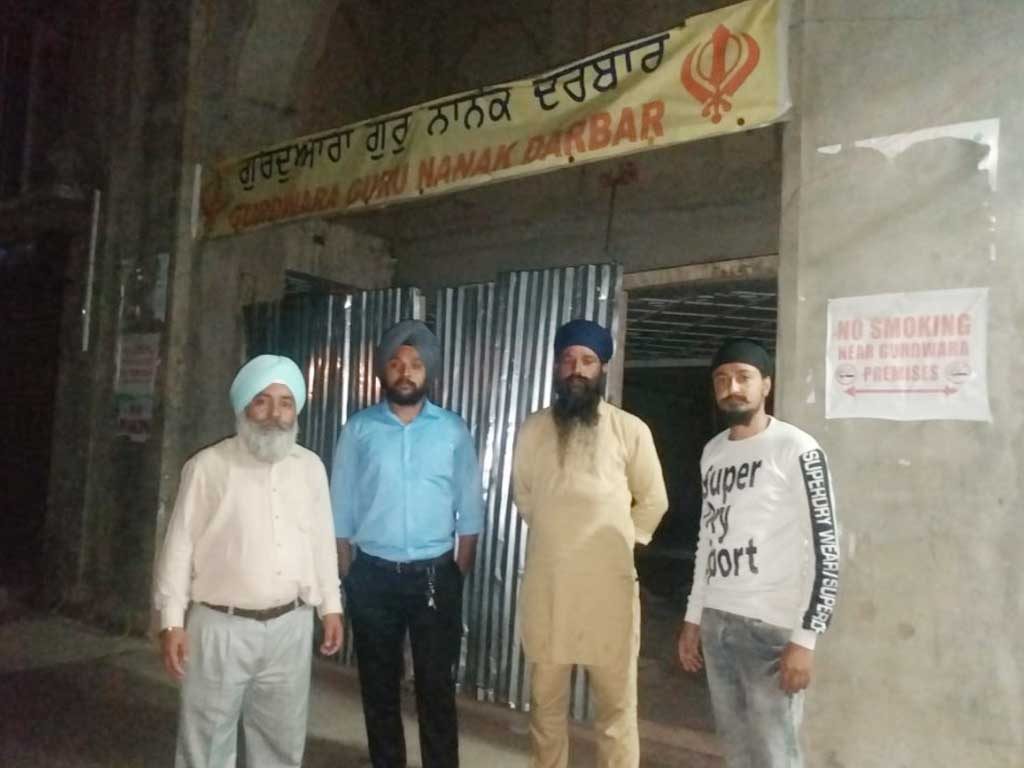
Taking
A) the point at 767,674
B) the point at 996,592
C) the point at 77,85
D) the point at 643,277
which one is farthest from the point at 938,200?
the point at 77,85

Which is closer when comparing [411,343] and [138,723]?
[411,343]

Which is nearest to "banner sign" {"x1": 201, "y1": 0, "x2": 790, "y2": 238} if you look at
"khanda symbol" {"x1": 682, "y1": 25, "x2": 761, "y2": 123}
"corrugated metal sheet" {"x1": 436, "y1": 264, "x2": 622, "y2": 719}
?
"khanda symbol" {"x1": 682, "y1": 25, "x2": 761, "y2": 123}

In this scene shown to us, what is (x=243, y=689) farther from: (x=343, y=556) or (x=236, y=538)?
(x=343, y=556)

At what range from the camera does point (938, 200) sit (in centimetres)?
306

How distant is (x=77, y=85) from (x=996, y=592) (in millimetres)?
7269

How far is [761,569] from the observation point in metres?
2.78

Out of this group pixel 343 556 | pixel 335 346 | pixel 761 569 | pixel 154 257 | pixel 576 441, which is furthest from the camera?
pixel 154 257

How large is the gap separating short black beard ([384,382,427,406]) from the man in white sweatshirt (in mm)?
1299

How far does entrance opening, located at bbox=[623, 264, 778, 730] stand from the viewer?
17.4ft

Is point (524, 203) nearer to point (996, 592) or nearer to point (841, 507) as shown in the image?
point (841, 507)

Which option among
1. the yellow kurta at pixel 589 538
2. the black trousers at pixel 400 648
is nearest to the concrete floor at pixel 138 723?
the black trousers at pixel 400 648

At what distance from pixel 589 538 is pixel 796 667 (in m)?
0.89

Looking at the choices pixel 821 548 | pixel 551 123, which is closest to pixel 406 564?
pixel 821 548

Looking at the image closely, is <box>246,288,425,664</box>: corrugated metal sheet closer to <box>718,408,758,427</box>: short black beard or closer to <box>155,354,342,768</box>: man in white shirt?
<box>155,354,342,768</box>: man in white shirt
